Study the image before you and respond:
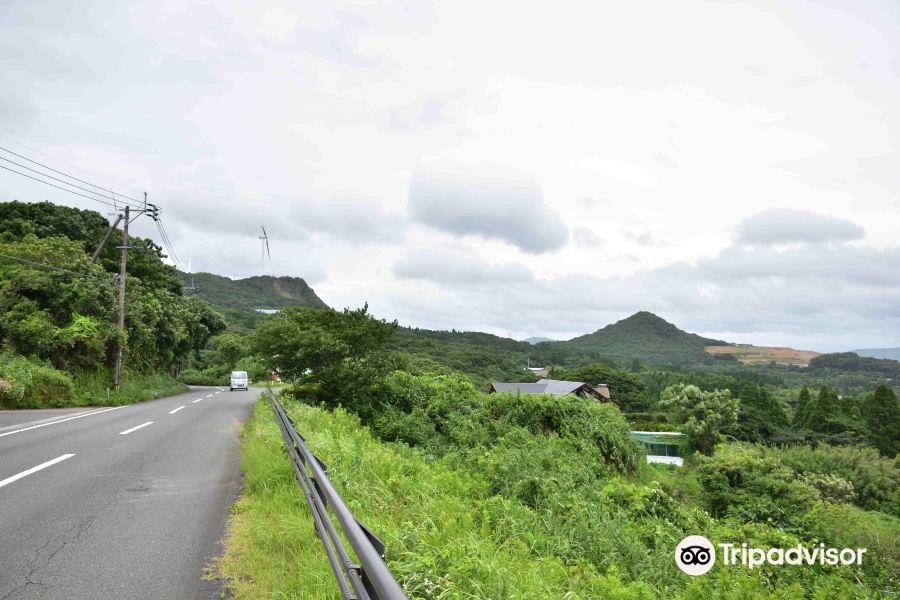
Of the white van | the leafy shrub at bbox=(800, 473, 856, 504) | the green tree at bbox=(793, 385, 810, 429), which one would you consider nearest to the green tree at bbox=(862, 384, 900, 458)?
the green tree at bbox=(793, 385, 810, 429)

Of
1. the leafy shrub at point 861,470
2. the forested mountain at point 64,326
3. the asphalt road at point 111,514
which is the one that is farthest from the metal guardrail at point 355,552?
the leafy shrub at point 861,470

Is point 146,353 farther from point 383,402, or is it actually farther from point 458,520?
point 458,520

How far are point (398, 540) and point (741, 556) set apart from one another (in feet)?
20.9

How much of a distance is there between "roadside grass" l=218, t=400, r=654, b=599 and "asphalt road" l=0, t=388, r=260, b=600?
15.0 inches

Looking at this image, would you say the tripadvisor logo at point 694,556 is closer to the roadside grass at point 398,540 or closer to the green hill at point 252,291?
the roadside grass at point 398,540

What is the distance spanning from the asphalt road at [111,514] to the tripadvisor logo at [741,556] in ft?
19.3

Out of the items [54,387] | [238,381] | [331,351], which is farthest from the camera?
[238,381]

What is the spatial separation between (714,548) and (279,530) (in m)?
6.35

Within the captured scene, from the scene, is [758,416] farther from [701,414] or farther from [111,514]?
[111,514]

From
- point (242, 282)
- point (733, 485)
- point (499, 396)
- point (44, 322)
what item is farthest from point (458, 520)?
point (242, 282)

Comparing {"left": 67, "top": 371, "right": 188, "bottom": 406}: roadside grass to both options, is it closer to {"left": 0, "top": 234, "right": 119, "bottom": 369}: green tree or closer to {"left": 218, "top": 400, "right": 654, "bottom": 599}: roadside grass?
{"left": 0, "top": 234, "right": 119, "bottom": 369}: green tree

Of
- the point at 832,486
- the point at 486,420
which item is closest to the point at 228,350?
the point at 486,420

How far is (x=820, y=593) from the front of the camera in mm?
5453

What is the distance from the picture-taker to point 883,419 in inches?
2552
